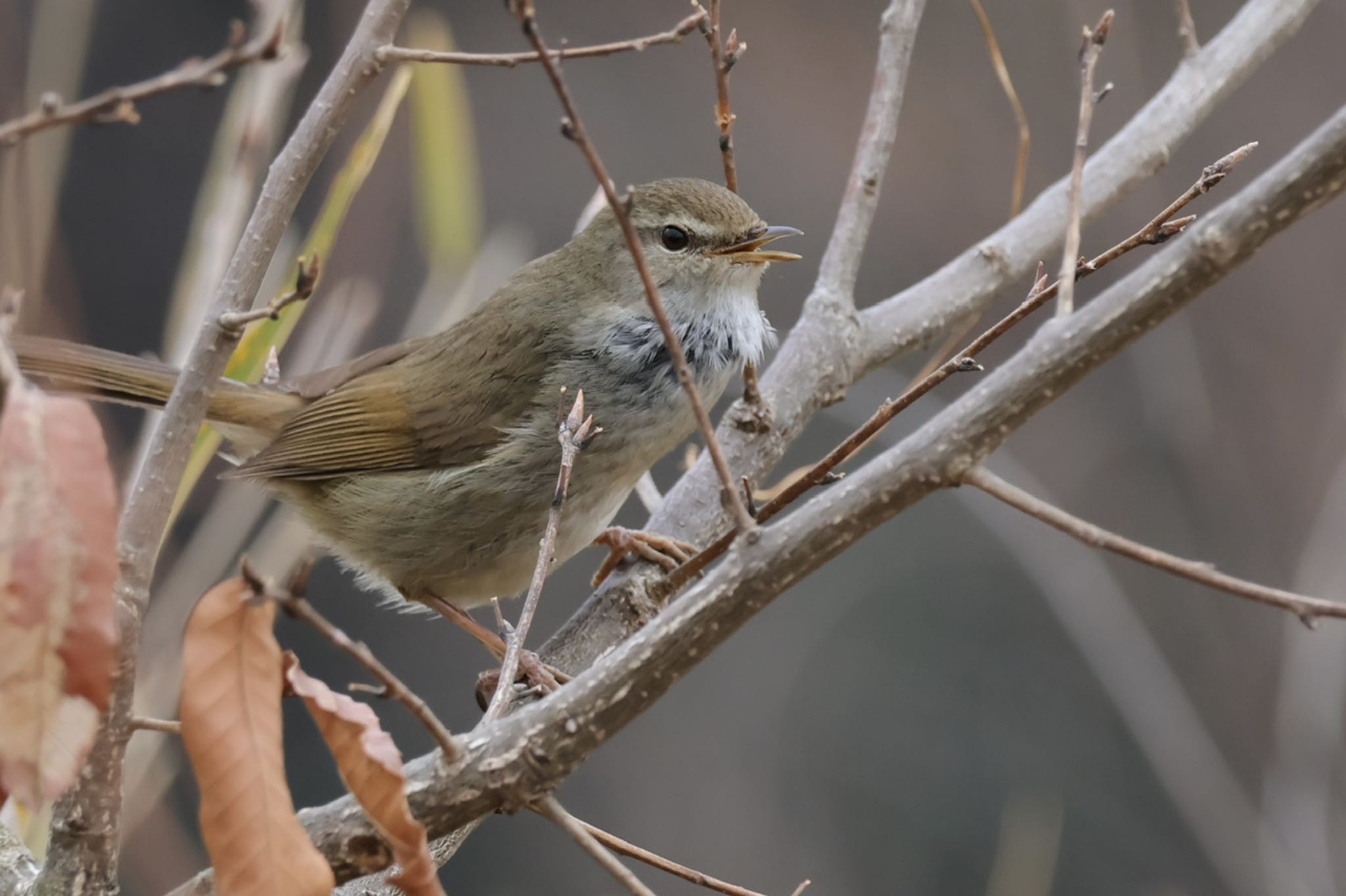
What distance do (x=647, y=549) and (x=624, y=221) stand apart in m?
1.55

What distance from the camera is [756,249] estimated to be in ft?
10.8

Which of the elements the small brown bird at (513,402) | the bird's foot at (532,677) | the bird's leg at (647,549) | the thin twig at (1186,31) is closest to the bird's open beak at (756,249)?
the small brown bird at (513,402)

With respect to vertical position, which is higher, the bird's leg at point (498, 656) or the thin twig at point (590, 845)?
the bird's leg at point (498, 656)

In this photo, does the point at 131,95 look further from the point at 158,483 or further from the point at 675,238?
the point at 675,238

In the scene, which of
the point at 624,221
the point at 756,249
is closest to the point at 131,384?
the point at 756,249

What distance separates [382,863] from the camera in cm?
159

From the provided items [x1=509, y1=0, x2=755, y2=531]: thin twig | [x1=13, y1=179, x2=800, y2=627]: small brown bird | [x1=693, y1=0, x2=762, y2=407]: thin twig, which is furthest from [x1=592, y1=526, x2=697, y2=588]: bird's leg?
[x1=509, y1=0, x2=755, y2=531]: thin twig

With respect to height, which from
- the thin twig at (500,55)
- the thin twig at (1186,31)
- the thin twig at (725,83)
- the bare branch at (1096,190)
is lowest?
the thin twig at (500,55)

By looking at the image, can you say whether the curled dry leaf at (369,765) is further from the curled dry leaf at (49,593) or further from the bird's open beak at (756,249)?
the bird's open beak at (756,249)

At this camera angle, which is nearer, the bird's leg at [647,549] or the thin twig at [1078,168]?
the thin twig at [1078,168]

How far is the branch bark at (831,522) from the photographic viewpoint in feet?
4.41

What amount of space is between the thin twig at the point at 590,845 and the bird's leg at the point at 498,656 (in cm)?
31

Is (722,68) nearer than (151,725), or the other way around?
(151,725)

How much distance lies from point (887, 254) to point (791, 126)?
997 mm
